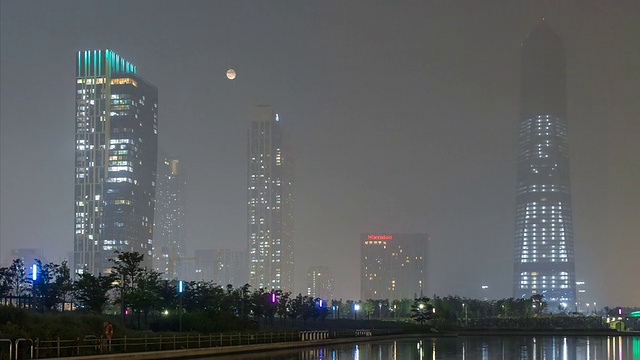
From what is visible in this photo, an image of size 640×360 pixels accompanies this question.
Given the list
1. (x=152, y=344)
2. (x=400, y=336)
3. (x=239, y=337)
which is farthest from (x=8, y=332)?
(x=400, y=336)

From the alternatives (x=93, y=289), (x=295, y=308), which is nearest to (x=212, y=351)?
(x=93, y=289)

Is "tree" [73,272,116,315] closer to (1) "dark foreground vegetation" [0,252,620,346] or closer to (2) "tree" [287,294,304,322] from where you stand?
(1) "dark foreground vegetation" [0,252,620,346]

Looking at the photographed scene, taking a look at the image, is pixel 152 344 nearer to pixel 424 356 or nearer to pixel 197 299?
pixel 424 356

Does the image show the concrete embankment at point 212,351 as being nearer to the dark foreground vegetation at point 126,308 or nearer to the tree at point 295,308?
the dark foreground vegetation at point 126,308

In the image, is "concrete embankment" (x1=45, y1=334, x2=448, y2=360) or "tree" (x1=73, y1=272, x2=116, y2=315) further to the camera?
"tree" (x1=73, y1=272, x2=116, y2=315)

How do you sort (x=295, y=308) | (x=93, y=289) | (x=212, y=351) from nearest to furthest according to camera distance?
(x=212, y=351) → (x=93, y=289) → (x=295, y=308)

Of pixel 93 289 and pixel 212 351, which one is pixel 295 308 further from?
pixel 212 351

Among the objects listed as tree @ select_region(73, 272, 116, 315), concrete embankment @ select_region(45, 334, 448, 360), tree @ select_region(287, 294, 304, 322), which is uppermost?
tree @ select_region(73, 272, 116, 315)

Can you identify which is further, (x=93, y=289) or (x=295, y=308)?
(x=295, y=308)

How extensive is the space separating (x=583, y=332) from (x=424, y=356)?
112075mm

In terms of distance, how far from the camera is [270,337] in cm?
8912

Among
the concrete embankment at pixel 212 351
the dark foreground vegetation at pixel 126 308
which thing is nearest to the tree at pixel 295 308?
the dark foreground vegetation at pixel 126 308

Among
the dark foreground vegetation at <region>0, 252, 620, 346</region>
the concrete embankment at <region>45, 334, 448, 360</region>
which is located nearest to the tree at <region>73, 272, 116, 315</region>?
the dark foreground vegetation at <region>0, 252, 620, 346</region>

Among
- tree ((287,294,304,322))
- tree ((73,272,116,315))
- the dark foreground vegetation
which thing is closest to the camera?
the dark foreground vegetation
